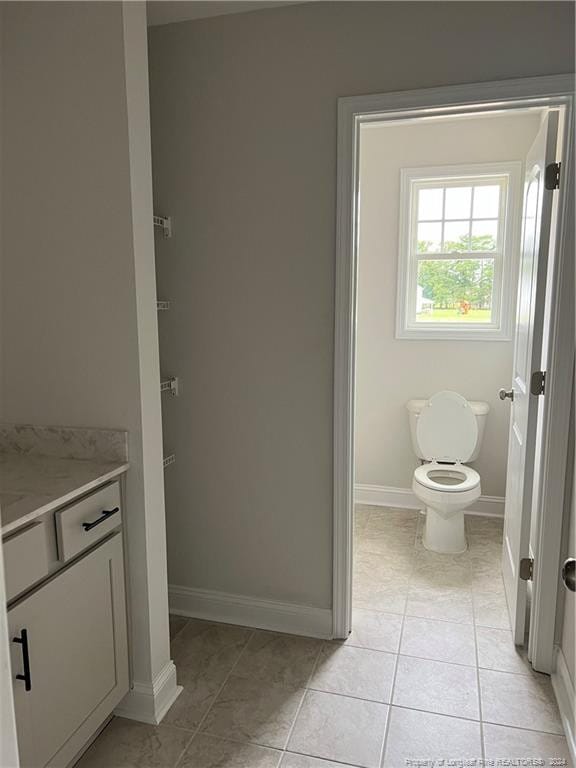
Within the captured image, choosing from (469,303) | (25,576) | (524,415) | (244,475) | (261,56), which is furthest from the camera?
(469,303)

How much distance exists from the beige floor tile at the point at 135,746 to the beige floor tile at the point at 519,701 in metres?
1.07

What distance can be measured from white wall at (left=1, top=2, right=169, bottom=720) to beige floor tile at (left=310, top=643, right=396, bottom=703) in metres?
0.68

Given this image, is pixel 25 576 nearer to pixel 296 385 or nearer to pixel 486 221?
pixel 296 385

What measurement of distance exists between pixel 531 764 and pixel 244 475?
141 centimetres

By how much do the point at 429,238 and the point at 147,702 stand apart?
9.93 ft

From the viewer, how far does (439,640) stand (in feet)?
Result: 7.55

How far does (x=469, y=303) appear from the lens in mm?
3510

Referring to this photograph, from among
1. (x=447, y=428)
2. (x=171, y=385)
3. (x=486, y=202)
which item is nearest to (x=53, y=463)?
(x=171, y=385)

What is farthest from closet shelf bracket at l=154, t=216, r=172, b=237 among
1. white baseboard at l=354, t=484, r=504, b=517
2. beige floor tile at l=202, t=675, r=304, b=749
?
white baseboard at l=354, t=484, r=504, b=517

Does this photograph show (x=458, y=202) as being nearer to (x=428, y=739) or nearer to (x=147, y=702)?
(x=428, y=739)

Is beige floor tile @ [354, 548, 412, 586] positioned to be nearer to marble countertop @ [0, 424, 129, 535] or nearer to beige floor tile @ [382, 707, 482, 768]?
beige floor tile @ [382, 707, 482, 768]

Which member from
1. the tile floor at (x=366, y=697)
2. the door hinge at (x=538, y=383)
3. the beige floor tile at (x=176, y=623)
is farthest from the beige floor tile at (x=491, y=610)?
the beige floor tile at (x=176, y=623)

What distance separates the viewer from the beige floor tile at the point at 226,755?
169cm

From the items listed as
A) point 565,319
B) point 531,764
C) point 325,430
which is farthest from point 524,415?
point 531,764
